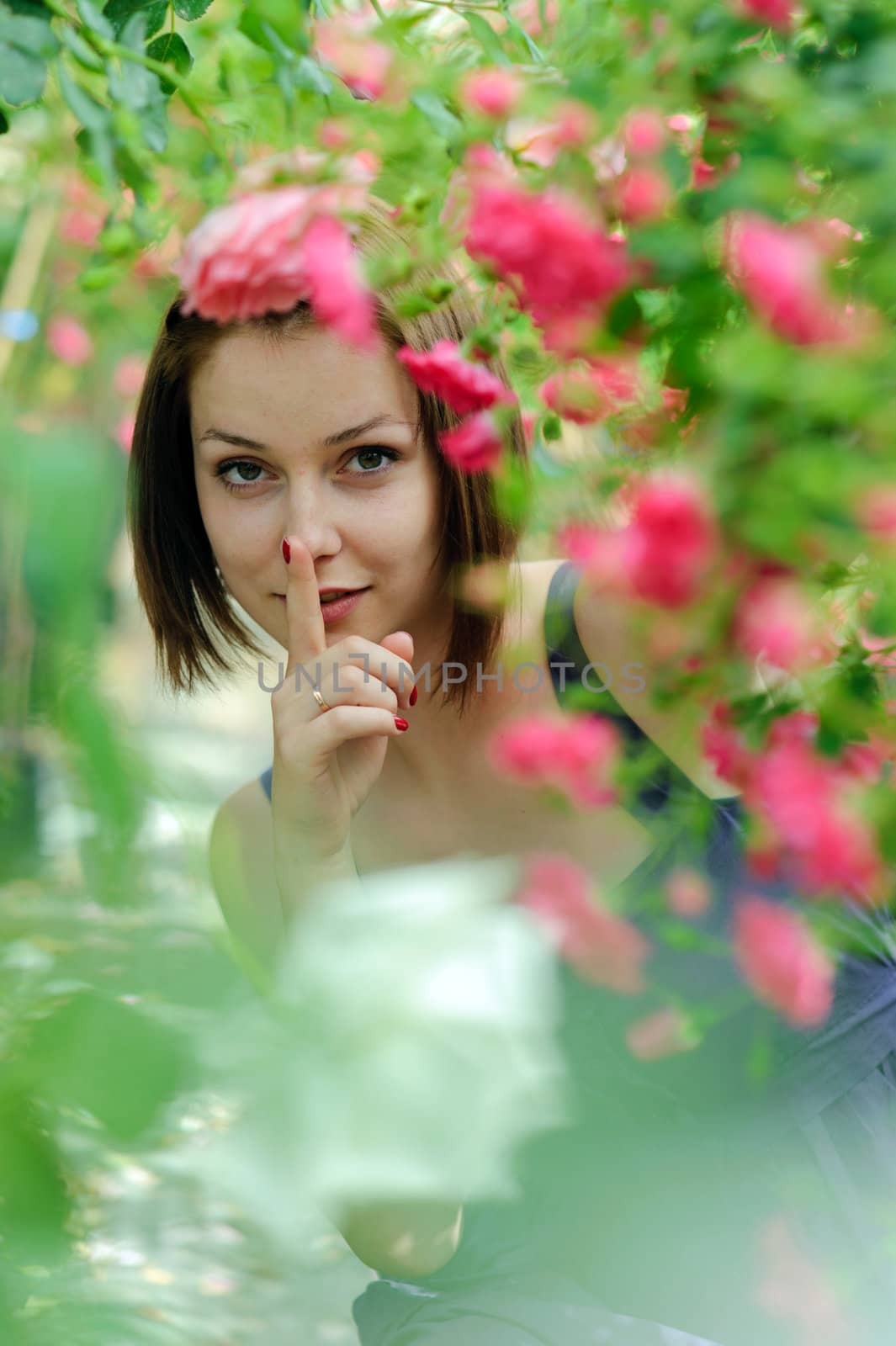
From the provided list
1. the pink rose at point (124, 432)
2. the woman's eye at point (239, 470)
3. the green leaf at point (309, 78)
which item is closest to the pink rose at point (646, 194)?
the green leaf at point (309, 78)

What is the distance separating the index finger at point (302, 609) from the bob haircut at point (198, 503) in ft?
0.64

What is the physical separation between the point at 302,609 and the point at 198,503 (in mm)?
425

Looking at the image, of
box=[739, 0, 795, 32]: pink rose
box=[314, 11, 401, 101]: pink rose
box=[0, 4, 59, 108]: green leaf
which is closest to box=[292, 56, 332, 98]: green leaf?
box=[314, 11, 401, 101]: pink rose

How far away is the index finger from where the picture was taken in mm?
1156

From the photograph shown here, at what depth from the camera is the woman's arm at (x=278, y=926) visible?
4.29 ft

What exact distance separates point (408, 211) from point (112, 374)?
8.74 feet

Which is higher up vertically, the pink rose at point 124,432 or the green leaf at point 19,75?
the green leaf at point 19,75

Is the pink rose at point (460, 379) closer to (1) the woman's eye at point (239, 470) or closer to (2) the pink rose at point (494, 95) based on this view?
(2) the pink rose at point (494, 95)

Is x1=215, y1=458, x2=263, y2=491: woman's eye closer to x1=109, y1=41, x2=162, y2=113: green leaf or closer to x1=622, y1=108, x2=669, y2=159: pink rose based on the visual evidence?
x1=109, y1=41, x2=162, y2=113: green leaf

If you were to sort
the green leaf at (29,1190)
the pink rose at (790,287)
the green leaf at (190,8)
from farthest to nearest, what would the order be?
the green leaf at (190,8) < the green leaf at (29,1190) < the pink rose at (790,287)

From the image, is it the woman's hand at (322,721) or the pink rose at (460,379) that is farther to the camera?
the woman's hand at (322,721)

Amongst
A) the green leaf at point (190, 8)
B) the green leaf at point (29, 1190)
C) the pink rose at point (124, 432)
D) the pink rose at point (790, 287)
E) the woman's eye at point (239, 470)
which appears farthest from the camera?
the pink rose at point (124, 432)

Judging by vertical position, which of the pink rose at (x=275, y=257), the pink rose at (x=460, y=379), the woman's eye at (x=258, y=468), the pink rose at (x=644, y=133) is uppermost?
the pink rose at (x=644, y=133)

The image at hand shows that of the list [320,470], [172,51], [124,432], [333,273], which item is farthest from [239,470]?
[124,432]
